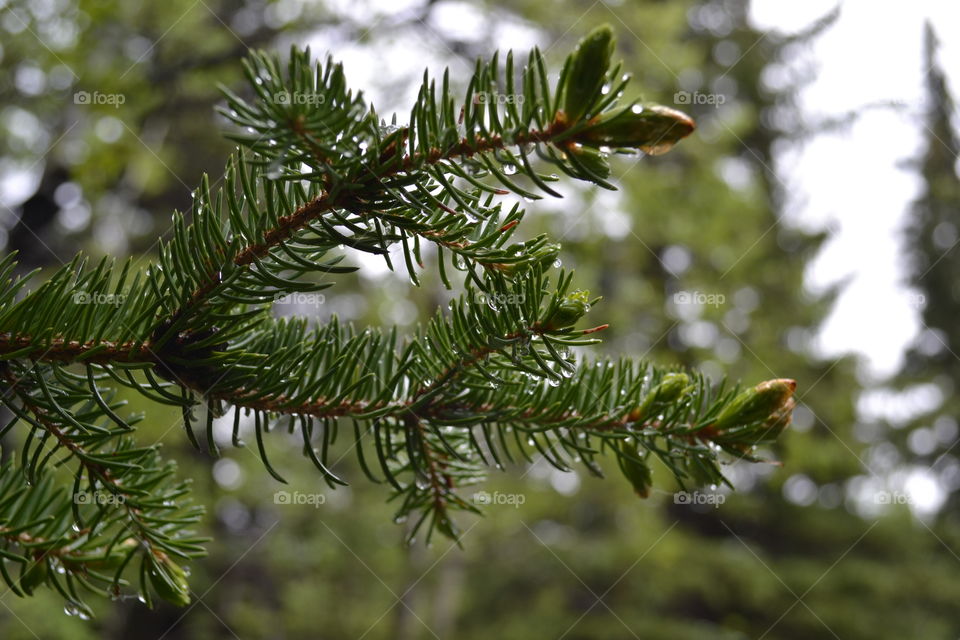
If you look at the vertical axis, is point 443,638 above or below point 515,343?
below

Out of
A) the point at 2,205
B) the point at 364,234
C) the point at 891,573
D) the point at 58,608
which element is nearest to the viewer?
the point at 364,234

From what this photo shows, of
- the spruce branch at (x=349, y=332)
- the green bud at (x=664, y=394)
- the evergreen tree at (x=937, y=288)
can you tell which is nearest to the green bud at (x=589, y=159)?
the spruce branch at (x=349, y=332)

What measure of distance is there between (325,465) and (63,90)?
116 inches

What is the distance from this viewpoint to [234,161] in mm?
499

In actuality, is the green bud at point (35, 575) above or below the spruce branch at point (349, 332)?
below

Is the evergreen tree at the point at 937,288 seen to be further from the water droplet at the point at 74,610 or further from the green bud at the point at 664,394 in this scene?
the water droplet at the point at 74,610

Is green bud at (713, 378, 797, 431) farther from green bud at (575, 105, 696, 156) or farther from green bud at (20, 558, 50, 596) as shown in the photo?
green bud at (20, 558, 50, 596)

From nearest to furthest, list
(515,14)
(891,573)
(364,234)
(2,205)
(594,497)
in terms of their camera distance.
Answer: (364,234) → (2,205) → (515,14) → (594,497) → (891,573)

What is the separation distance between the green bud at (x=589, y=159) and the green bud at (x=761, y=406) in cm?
25

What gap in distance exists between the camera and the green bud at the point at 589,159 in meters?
0.43

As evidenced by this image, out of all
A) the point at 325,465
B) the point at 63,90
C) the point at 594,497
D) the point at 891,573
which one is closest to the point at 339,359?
the point at 325,465

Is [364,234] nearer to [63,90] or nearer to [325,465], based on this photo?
[325,465]

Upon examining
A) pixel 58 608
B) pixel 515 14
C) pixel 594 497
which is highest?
pixel 515 14

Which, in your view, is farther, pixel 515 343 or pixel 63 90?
pixel 63 90
